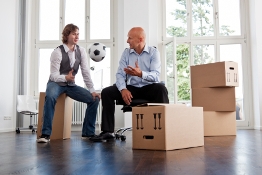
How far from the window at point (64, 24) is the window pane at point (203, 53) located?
153cm

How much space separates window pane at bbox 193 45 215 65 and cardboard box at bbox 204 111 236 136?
7.35ft

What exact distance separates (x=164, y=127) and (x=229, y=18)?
4.39 metres

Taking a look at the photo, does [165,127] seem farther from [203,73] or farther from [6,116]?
[6,116]

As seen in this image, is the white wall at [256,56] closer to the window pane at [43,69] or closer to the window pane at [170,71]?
the window pane at [170,71]

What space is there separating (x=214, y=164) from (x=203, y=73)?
98.4 inches

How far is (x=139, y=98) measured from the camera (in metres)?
2.95

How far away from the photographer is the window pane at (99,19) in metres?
6.13

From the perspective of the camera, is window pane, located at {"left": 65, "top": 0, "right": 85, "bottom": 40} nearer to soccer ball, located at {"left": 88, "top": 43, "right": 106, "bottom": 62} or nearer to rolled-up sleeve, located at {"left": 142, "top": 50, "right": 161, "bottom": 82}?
soccer ball, located at {"left": 88, "top": 43, "right": 106, "bottom": 62}

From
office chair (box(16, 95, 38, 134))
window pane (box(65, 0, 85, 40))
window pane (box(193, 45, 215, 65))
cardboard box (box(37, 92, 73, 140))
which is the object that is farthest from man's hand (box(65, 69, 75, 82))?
window pane (box(193, 45, 215, 65))

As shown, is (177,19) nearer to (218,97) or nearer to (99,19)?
(99,19)

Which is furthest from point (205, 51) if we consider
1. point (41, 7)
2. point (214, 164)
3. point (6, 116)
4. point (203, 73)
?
point (214, 164)

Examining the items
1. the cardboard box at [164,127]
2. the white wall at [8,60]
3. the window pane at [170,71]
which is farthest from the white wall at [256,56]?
the white wall at [8,60]

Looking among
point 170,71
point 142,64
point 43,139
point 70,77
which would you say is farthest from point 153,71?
point 170,71

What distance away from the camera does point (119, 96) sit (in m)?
2.94
